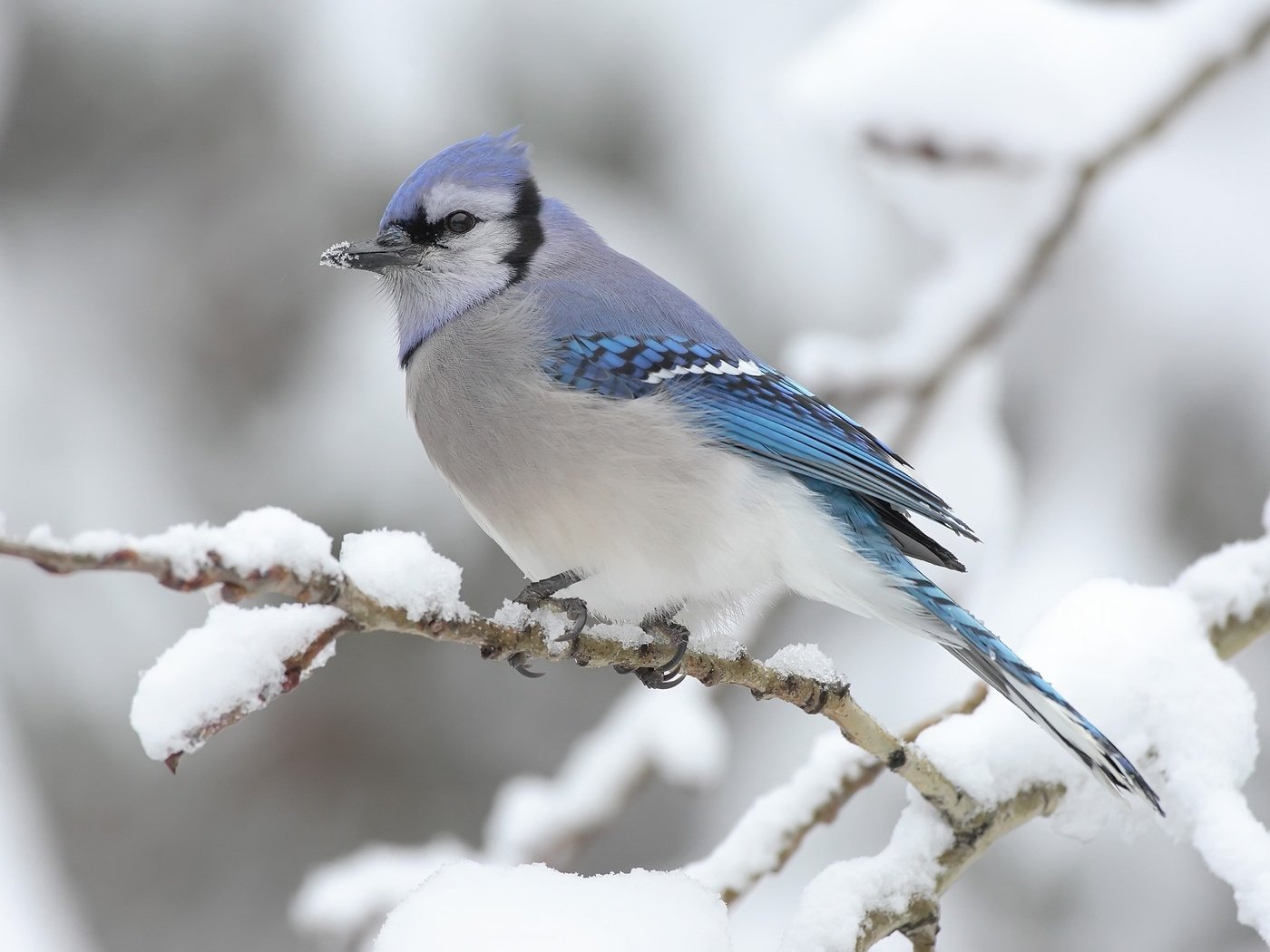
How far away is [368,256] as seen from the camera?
2.09m

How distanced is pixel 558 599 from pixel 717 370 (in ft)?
1.73

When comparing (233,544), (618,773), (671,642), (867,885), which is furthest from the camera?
(618,773)

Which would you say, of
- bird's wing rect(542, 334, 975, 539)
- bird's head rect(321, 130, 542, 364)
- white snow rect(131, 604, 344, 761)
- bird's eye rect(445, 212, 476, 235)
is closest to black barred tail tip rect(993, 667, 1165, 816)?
bird's wing rect(542, 334, 975, 539)

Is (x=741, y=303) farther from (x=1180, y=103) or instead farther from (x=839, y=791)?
(x=839, y=791)

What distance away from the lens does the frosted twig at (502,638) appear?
85 centimetres

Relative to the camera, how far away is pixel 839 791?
65.2 inches

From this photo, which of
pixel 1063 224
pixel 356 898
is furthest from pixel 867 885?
pixel 1063 224

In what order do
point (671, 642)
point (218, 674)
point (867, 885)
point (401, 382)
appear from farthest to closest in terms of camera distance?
point (401, 382)
point (671, 642)
point (867, 885)
point (218, 674)

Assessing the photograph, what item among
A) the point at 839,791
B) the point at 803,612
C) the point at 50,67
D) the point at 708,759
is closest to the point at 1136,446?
the point at 803,612

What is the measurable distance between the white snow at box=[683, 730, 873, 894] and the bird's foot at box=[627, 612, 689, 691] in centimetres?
20

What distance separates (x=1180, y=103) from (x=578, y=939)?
6.93 ft

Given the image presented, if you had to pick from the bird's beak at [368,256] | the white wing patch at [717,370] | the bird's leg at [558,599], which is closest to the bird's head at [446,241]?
the bird's beak at [368,256]

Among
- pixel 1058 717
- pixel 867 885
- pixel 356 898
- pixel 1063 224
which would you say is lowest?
pixel 356 898

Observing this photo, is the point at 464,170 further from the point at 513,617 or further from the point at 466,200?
the point at 513,617
